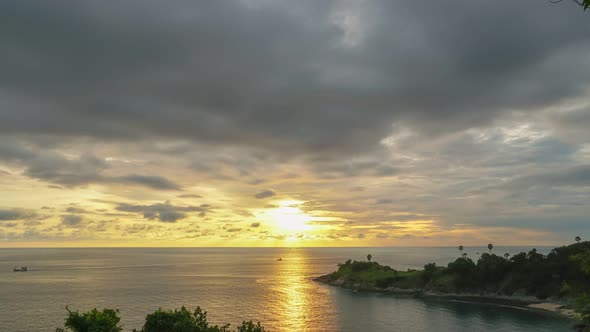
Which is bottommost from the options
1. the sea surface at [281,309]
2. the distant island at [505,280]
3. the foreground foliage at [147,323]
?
the sea surface at [281,309]

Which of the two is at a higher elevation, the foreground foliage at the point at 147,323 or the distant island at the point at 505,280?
the foreground foliage at the point at 147,323

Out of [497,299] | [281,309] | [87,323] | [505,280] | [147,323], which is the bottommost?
[281,309]

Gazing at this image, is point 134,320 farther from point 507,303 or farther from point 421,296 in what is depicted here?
point 507,303

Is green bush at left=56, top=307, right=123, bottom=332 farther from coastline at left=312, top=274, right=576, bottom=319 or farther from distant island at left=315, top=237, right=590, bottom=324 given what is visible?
distant island at left=315, top=237, right=590, bottom=324

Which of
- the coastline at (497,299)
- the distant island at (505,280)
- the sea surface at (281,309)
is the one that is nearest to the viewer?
the sea surface at (281,309)

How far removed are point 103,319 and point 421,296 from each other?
152 m

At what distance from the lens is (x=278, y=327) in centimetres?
11225

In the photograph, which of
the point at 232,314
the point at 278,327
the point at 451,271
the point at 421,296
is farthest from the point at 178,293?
the point at 451,271

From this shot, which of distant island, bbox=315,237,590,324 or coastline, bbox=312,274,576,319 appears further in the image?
distant island, bbox=315,237,590,324

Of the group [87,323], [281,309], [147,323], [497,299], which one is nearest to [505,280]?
[497,299]

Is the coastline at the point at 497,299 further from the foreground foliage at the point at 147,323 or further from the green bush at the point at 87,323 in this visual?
the green bush at the point at 87,323

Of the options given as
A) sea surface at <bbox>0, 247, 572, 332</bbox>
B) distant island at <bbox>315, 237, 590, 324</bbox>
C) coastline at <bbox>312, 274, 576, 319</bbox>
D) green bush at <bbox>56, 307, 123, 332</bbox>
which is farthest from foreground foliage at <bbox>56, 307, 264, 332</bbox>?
distant island at <bbox>315, 237, 590, 324</bbox>

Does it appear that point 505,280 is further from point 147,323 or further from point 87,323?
point 87,323

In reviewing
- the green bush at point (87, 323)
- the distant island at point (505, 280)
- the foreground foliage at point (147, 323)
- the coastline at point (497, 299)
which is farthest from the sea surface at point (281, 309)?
the green bush at point (87, 323)
